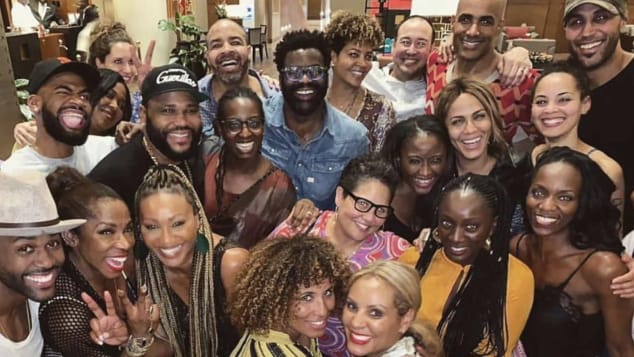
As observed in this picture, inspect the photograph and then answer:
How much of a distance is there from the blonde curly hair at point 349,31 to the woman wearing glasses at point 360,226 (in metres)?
1.22

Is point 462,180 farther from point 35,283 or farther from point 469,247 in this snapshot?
point 35,283

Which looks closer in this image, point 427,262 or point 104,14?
point 427,262

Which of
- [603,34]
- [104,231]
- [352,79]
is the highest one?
[603,34]

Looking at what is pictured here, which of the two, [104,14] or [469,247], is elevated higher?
[104,14]

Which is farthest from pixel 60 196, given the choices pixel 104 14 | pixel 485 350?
pixel 104 14

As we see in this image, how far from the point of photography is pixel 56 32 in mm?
8953

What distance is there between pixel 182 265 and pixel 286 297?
51 cm

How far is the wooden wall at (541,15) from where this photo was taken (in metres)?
Result: 9.85

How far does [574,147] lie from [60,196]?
7.60 ft

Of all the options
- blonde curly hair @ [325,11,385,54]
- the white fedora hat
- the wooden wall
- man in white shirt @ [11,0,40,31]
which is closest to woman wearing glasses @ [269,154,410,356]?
the white fedora hat

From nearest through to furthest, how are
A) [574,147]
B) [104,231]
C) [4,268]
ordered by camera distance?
[4,268] < [104,231] < [574,147]

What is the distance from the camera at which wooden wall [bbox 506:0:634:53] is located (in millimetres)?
9852

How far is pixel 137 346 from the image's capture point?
77.1 inches

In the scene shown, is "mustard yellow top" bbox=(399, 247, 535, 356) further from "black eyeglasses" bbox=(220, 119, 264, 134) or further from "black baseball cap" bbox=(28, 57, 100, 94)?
"black baseball cap" bbox=(28, 57, 100, 94)
